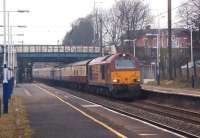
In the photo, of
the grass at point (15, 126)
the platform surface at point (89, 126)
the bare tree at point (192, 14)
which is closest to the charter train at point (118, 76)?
the platform surface at point (89, 126)

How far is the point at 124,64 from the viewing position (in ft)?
141

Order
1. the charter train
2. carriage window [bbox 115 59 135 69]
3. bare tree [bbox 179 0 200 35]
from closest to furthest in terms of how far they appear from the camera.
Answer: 1. the charter train
2. carriage window [bbox 115 59 135 69]
3. bare tree [bbox 179 0 200 35]

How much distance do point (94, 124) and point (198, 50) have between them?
58336mm

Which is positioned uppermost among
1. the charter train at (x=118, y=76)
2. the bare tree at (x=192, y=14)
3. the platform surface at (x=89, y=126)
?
the bare tree at (x=192, y=14)

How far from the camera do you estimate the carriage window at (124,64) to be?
42.7 metres

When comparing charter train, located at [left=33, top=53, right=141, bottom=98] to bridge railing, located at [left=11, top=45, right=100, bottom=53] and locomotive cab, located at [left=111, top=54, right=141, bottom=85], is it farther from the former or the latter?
bridge railing, located at [left=11, top=45, right=100, bottom=53]

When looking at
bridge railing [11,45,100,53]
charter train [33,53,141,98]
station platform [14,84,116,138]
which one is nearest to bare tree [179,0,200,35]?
charter train [33,53,141,98]

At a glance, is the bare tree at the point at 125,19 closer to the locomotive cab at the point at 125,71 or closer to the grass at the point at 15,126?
the locomotive cab at the point at 125,71

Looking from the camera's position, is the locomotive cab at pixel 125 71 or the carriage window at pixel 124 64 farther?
the carriage window at pixel 124 64

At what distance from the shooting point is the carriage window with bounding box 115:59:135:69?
42.7 meters

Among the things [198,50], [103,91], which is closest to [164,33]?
[198,50]

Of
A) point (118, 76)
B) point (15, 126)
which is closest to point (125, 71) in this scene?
point (118, 76)

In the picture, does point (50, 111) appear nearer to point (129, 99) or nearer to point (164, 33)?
point (129, 99)

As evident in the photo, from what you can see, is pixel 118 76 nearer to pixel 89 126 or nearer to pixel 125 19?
pixel 89 126
